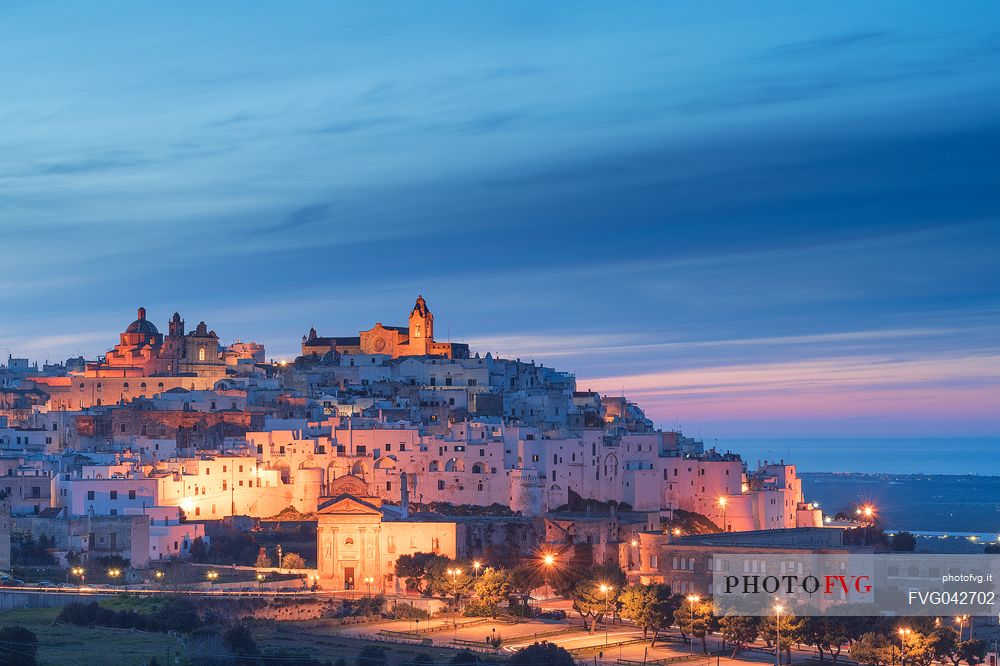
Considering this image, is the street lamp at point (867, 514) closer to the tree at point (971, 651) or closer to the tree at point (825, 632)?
the tree at point (825, 632)

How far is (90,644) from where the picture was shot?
57562 mm

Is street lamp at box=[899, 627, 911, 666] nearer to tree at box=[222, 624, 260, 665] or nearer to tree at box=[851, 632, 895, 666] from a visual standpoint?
tree at box=[851, 632, 895, 666]

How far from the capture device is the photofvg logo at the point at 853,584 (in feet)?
200

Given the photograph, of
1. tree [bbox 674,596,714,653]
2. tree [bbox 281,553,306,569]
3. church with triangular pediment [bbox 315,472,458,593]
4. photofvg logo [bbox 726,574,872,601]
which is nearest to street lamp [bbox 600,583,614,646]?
tree [bbox 674,596,714,653]

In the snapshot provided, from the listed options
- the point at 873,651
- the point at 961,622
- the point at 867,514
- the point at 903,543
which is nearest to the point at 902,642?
the point at 873,651

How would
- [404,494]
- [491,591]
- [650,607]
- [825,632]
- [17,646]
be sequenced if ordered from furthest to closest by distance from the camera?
1. [404,494]
2. [491,591]
3. [650,607]
4. [825,632]
5. [17,646]

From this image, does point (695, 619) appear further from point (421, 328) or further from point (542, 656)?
point (421, 328)

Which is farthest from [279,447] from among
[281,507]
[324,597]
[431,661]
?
[431,661]

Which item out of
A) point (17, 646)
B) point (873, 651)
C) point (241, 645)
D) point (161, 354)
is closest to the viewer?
point (17, 646)

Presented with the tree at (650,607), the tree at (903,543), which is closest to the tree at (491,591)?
the tree at (650,607)

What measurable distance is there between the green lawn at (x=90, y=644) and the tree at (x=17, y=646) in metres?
0.37

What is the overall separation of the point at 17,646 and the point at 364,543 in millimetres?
19070

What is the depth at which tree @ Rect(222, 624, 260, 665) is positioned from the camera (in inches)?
2190

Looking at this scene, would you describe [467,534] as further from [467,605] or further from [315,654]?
[315,654]
